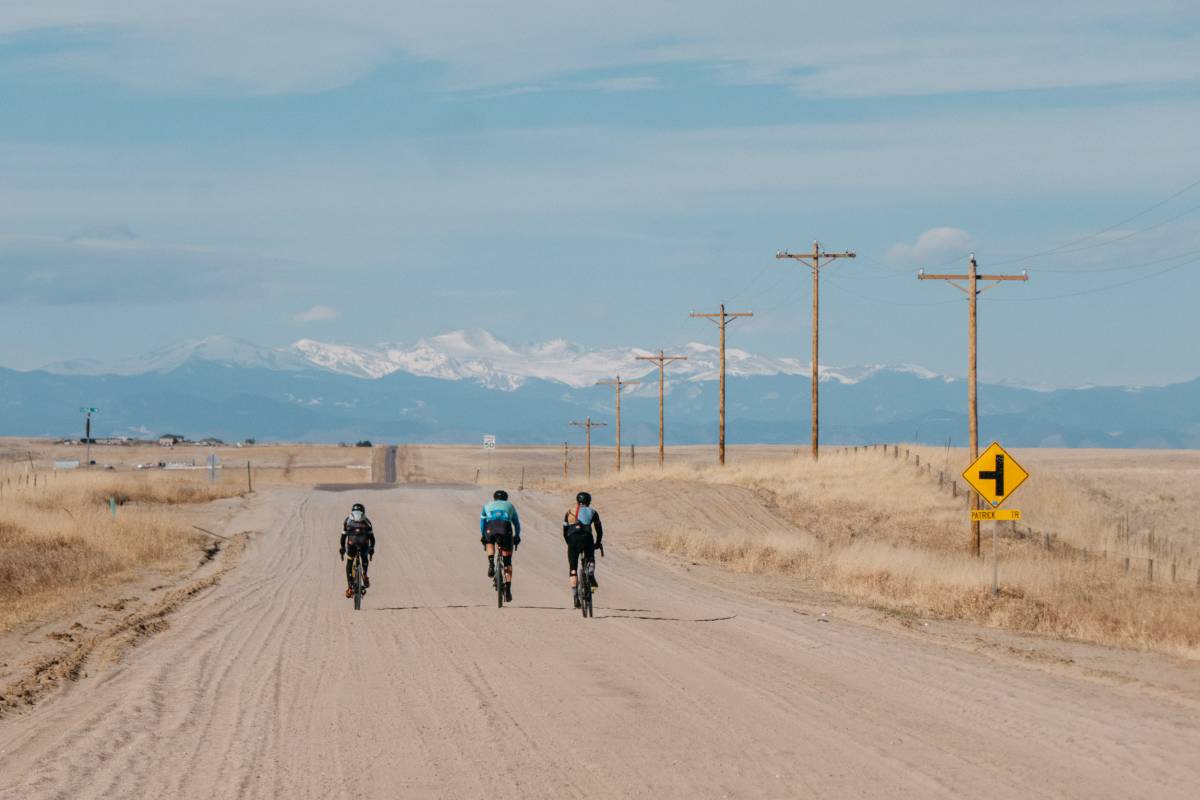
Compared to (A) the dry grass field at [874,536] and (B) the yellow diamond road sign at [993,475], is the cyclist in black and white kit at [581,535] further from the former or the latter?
(B) the yellow diamond road sign at [993,475]

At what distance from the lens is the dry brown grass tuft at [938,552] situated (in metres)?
26.0

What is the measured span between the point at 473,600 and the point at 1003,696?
1250cm

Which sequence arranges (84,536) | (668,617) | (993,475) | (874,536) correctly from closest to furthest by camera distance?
(668,617)
(993,475)
(84,536)
(874,536)

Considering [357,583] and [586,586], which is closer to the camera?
[586,586]

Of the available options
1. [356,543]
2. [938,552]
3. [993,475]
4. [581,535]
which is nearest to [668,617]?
[581,535]

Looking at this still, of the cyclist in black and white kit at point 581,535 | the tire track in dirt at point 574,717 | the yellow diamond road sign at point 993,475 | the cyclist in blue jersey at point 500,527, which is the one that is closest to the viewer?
the tire track in dirt at point 574,717

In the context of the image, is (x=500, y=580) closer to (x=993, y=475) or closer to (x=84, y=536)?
(x=993, y=475)

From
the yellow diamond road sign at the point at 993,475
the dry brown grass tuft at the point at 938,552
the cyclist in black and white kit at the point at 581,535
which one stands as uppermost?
the yellow diamond road sign at the point at 993,475

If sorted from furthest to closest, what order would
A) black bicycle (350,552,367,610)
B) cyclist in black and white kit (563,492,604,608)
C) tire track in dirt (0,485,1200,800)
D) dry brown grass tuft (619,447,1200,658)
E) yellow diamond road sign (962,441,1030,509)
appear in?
1. yellow diamond road sign (962,441,1030,509)
2. dry brown grass tuft (619,447,1200,658)
3. black bicycle (350,552,367,610)
4. cyclist in black and white kit (563,492,604,608)
5. tire track in dirt (0,485,1200,800)

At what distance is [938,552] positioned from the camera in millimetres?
43094

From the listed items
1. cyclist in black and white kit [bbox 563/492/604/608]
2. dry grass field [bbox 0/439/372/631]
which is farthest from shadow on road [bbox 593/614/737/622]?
dry grass field [bbox 0/439/372/631]

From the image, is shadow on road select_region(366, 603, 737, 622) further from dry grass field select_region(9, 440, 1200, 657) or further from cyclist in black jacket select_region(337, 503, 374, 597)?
dry grass field select_region(9, 440, 1200, 657)

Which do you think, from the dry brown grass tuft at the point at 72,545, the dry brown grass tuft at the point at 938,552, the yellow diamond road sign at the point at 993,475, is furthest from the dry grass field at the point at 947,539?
the dry brown grass tuft at the point at 72,545

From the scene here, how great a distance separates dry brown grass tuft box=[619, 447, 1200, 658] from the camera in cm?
2597
